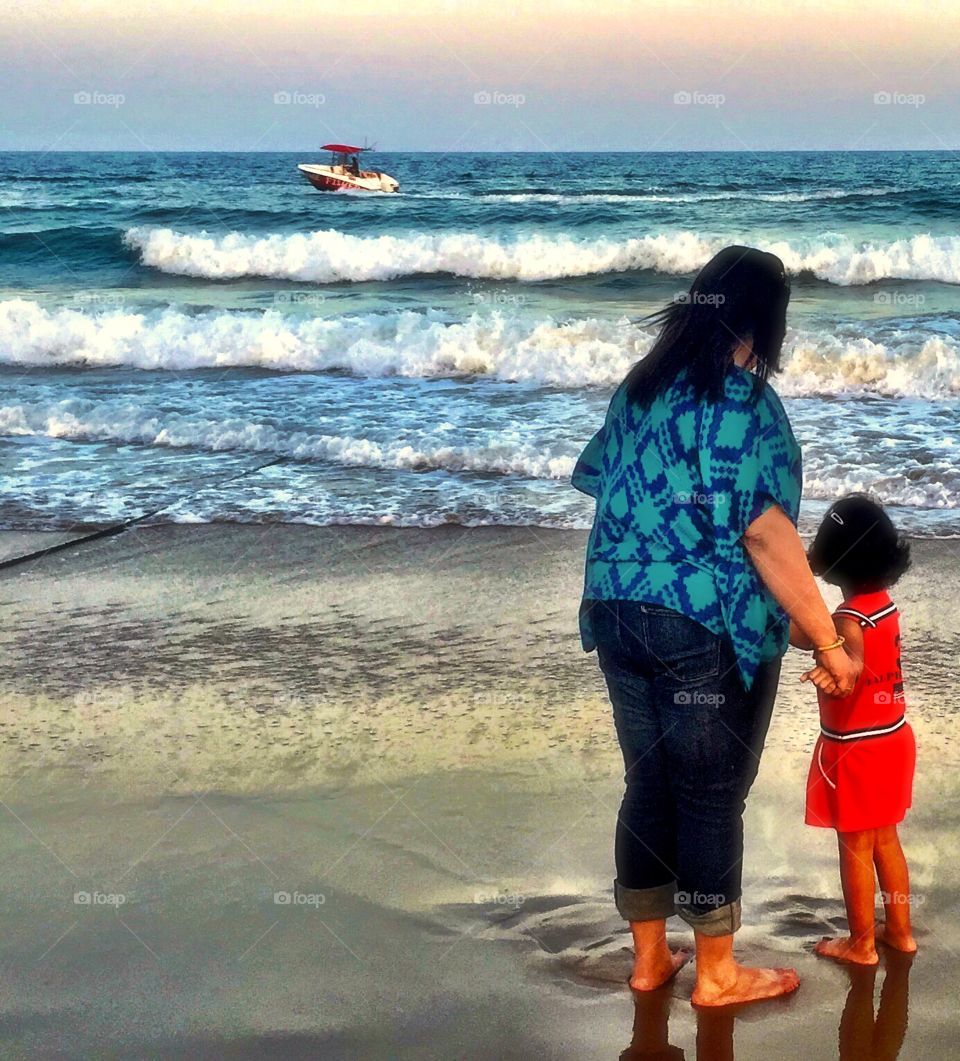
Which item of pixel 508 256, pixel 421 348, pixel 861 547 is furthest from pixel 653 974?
pixel 508 256

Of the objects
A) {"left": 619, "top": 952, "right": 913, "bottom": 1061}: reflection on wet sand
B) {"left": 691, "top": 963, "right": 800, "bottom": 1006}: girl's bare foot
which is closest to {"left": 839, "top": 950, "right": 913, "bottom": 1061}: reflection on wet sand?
{"left": 619, "top": 952, "right": 913, "bottom": 1061}: reflection on wet sand

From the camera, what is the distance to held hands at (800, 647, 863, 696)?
7.47 feet

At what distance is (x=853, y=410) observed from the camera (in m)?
8.80

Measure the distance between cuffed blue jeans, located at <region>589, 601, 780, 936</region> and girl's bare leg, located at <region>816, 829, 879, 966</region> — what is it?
0.28 m

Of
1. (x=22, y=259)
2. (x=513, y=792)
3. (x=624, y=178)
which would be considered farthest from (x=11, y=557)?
(x=624, y=178)

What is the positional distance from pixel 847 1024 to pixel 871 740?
1.77 ft

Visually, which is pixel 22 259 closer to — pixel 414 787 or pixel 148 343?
pixel 148 343
